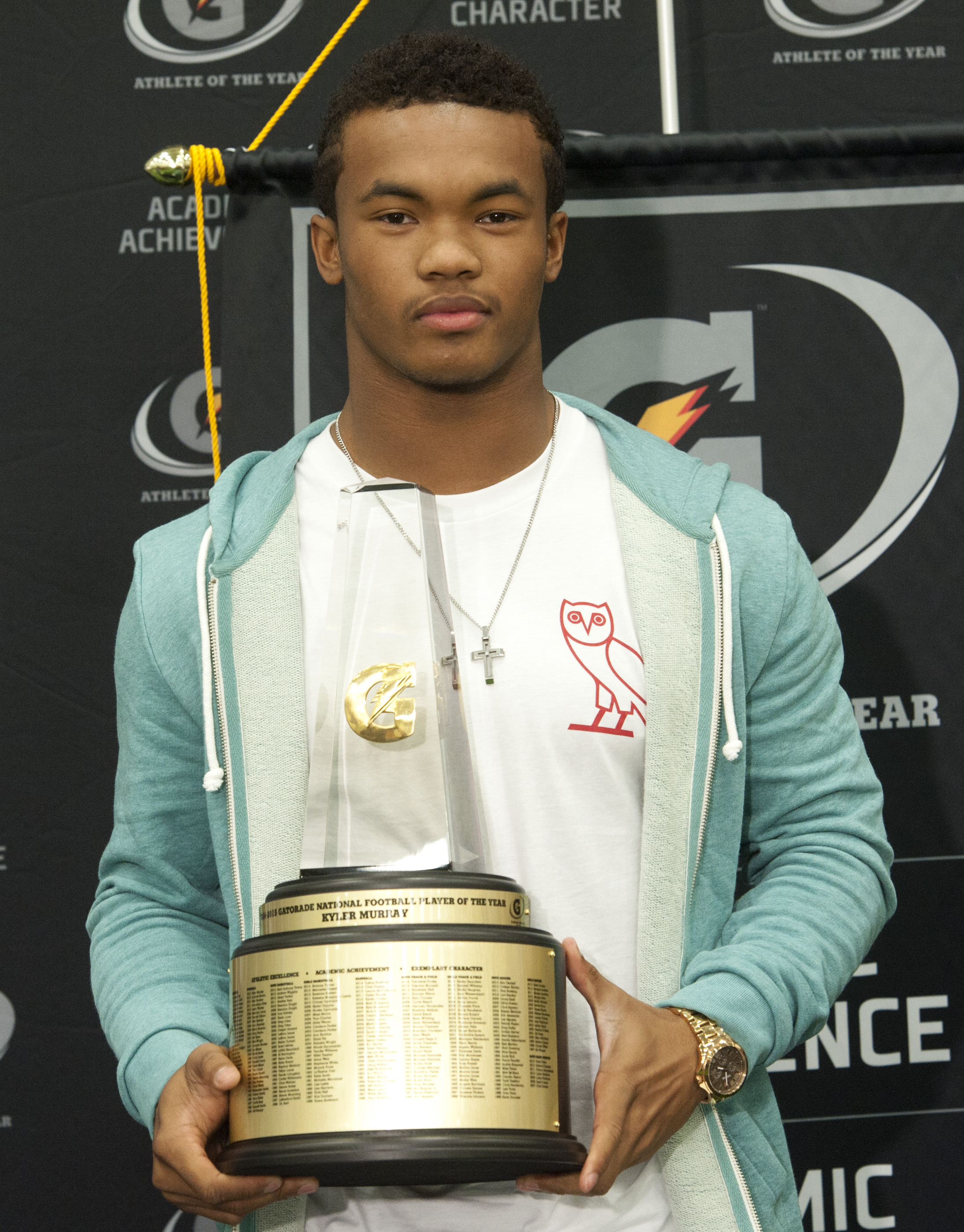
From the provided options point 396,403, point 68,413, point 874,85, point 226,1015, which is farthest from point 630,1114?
point 874,85

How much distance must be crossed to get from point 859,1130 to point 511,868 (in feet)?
2.70

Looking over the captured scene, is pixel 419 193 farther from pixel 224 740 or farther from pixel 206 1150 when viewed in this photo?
pixel 206 1150

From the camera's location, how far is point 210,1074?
94cm

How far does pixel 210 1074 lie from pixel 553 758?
398mm

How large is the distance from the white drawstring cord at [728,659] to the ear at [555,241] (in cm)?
33

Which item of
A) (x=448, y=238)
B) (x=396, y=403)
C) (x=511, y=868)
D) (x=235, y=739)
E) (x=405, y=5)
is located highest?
(x=405, y=5)

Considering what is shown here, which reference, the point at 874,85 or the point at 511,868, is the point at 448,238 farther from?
the point at 874,85

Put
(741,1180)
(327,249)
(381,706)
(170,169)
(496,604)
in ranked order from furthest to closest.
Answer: (170,169), (327,249), (496,604), (741,1180), (381,706)

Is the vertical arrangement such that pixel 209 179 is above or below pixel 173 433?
above

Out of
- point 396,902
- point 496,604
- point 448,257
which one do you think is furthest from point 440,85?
point 396,902

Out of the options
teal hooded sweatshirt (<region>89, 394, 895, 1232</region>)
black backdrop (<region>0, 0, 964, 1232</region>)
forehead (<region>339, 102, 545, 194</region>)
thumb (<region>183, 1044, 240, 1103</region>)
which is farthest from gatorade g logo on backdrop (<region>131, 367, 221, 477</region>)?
thumb (<region>183, 1044, 240, 1103</region>)

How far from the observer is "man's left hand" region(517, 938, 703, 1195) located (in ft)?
3.09

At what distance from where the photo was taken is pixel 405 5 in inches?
83.1

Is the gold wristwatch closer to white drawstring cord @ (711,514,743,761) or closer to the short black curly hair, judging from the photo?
white drawstring cord @ (711,514,743,761)
